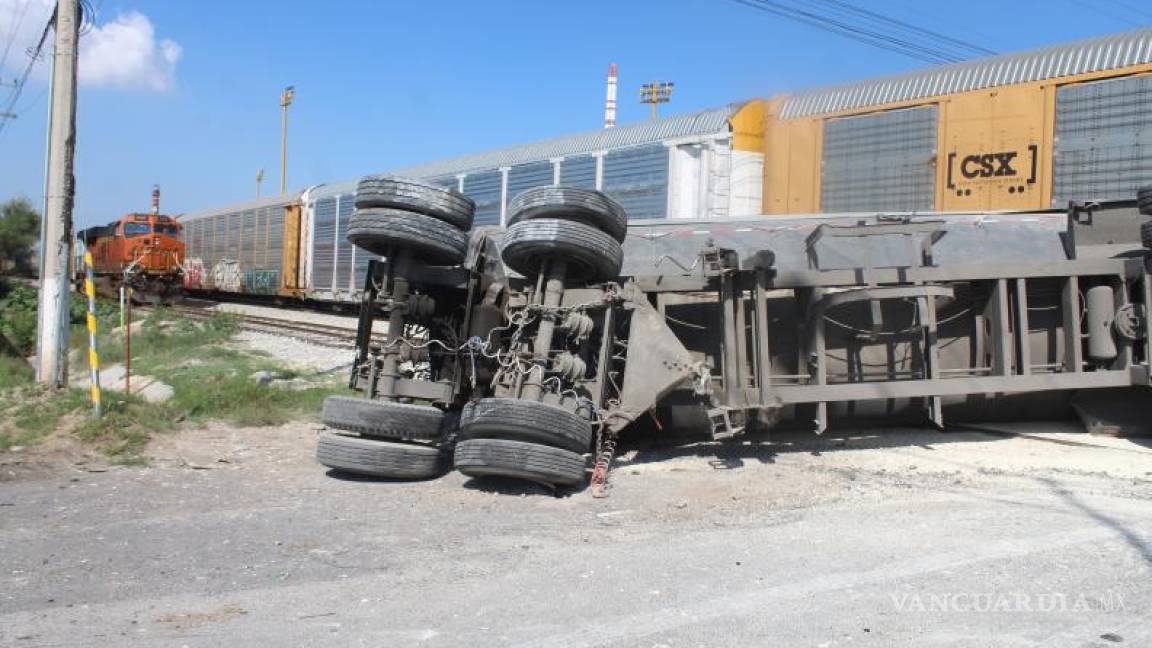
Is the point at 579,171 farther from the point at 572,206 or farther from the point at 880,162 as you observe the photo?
the point at 572,206

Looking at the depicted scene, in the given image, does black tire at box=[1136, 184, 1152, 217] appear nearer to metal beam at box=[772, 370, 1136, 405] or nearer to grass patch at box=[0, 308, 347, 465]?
metal beam at box=[772, 370, 1136, 405]

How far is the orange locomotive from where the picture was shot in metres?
31.2

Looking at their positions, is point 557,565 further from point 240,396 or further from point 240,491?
point 240,396

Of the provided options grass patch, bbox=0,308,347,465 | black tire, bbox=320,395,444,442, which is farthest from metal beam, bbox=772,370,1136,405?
grass patch, bbox=0,308,347,465

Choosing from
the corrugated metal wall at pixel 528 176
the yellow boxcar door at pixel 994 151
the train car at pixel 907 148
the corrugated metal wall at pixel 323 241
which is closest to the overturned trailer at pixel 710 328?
the train car at pixel 907 148

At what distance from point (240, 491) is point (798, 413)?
4287 millimetres

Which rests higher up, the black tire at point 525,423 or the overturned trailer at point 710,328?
the overturned trailer at point 710,328

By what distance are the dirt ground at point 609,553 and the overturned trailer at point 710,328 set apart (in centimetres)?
47

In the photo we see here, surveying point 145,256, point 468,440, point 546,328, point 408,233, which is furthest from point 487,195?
point 145,256

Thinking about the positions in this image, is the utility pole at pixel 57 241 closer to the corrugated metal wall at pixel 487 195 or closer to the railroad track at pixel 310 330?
the railroad track at pixel 310 330

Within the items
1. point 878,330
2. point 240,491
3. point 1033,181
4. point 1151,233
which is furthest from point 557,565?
point 1033,181

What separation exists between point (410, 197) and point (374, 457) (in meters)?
1.74

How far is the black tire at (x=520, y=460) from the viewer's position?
5.51 metres

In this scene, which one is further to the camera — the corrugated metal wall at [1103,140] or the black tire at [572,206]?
the corrugated metal wall at [1103,140]
